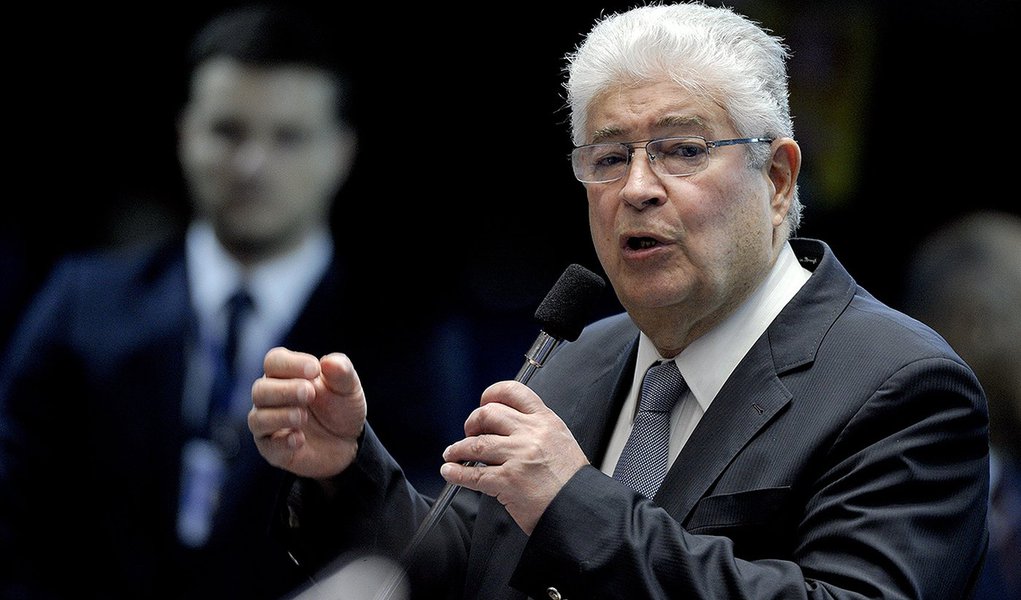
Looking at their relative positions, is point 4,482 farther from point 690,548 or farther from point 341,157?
point 690,548

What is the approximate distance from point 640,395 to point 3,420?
209 cm

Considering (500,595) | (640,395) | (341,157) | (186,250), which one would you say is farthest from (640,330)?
(186,250)

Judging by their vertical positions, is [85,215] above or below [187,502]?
above

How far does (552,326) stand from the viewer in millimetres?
1811

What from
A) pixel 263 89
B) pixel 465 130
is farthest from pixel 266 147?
pixel 465 130

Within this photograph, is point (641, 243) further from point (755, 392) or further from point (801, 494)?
point (801, 494)

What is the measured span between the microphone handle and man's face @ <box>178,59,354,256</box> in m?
1.76

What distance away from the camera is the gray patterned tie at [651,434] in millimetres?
1900

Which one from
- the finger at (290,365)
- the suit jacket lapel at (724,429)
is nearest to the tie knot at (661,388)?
the suit jacket lapel at (724,429)

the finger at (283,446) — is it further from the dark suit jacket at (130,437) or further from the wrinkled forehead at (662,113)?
the dark suit jacket at (130,437)

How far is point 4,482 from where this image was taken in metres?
3.28

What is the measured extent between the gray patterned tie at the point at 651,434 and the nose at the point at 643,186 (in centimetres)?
29

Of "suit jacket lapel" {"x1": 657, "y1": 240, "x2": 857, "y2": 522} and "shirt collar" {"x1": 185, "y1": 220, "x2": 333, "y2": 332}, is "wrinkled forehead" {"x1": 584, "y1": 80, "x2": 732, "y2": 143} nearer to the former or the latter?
"suit jacket lapel" {"x1": 657, "y1": 240, "x2": 857, "y2": 522}

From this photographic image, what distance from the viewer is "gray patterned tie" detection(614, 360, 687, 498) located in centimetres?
190
